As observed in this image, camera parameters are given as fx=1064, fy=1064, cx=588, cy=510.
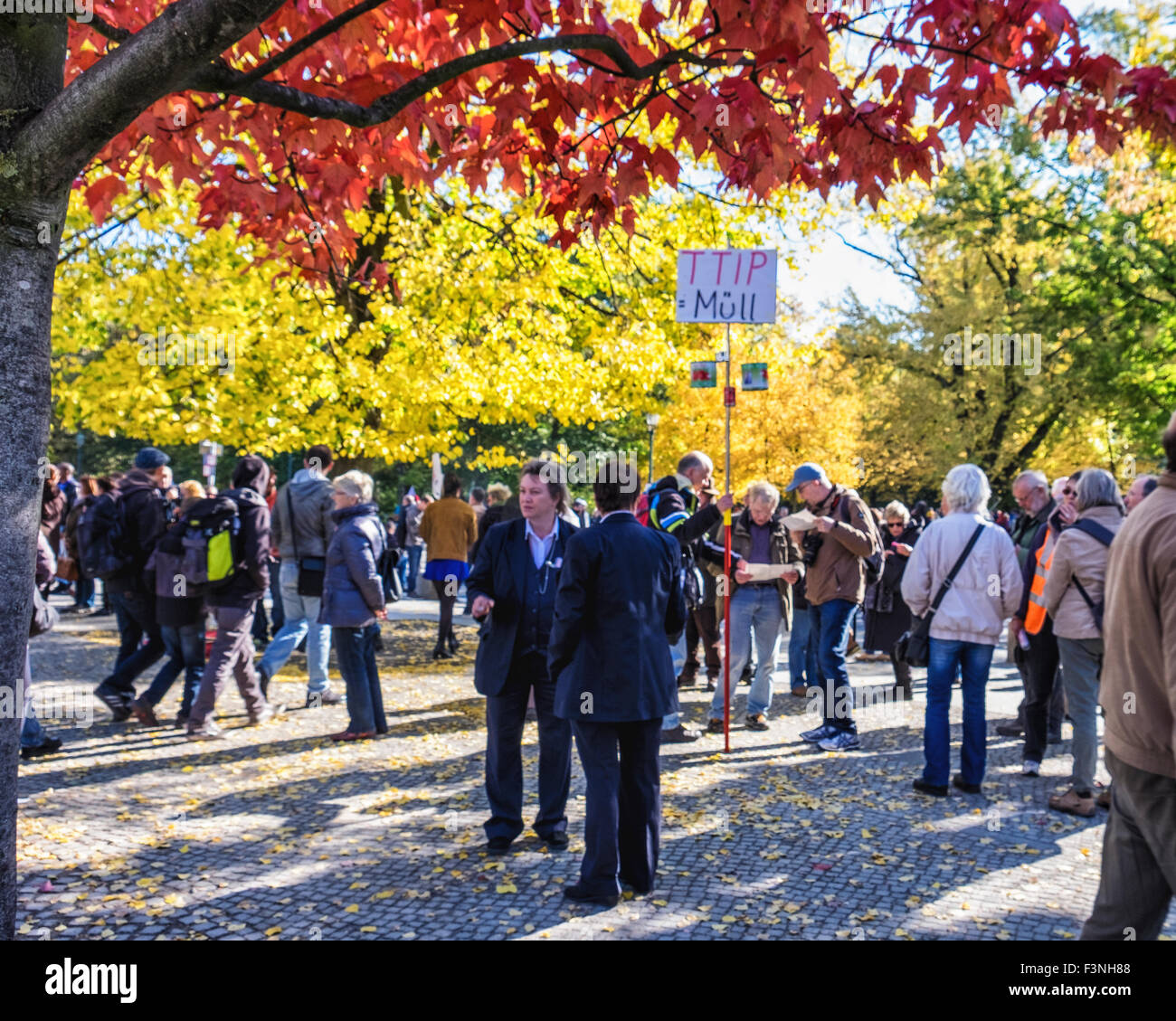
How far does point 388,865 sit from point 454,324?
8345mm

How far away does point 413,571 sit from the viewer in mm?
23594

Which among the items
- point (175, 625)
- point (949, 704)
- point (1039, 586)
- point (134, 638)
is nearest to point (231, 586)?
point (175, 625)

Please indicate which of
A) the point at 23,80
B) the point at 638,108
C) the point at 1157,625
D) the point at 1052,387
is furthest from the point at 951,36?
the point at 1052,387

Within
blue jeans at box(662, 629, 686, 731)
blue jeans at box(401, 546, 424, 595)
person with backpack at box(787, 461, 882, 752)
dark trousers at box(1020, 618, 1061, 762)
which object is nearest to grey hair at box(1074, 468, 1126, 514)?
dark trousers at box(1020, 618, 1061, 762)

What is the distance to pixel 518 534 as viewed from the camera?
5.98 m

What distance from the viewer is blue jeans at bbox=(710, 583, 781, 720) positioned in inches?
349

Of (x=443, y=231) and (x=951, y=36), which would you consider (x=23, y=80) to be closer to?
(x=951, y=36)

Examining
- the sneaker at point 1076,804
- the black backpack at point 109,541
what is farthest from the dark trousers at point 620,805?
the black backpack at point 109,541

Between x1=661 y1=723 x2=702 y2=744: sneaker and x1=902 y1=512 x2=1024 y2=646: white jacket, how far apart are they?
2.24m

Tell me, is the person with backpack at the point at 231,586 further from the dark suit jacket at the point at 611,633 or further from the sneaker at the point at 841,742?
the sneaker at the point at 841,742

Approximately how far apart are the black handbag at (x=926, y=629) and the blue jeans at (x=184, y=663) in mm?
5335

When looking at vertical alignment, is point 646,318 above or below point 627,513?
above

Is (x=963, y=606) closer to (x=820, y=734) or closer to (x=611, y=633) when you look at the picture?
(x=820, y=734)

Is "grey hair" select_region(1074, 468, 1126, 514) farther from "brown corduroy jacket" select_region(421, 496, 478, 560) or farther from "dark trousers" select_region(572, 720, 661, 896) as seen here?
"brown corduroy jacket" select_region(421, 496, 478, 560)
